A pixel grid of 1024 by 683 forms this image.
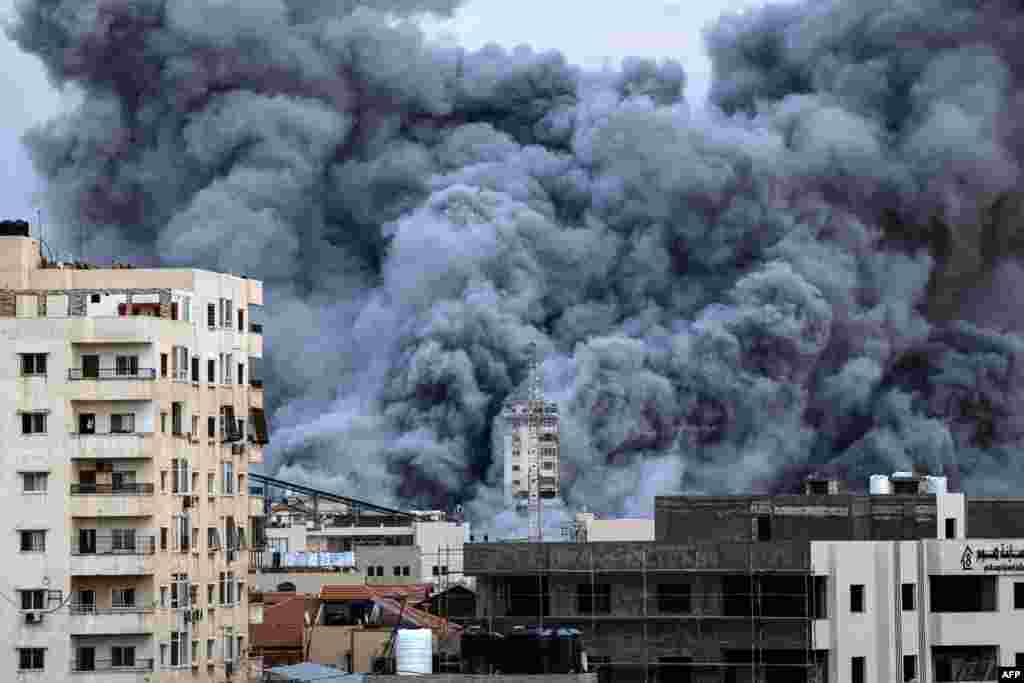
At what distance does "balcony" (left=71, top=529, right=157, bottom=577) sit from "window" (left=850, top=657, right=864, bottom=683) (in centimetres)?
858

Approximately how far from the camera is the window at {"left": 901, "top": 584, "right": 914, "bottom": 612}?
133 ft

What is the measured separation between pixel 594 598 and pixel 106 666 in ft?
20.8

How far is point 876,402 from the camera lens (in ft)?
335

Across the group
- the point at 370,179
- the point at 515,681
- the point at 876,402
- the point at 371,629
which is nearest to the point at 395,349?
the point at 370,179

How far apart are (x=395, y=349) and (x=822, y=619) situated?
64.2m

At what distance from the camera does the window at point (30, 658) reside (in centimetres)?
3725

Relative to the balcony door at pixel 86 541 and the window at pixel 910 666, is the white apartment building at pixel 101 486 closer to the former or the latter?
the balcony door at pixel 86 541

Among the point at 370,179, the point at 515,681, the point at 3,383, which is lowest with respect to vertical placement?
the point at 515,681

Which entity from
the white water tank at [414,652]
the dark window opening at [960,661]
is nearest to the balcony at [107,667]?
the white water tank at [414,652]

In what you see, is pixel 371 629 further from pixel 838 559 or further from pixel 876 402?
pixel 876 402

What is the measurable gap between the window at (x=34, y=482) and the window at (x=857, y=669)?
32.7ft

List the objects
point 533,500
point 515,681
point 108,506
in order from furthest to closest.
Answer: point 533,500 < point 108,506 < point 515,681

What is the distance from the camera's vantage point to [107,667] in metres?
37.7

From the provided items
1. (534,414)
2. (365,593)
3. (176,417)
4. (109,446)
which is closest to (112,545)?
(109,446)
